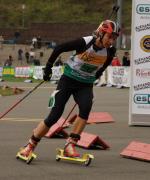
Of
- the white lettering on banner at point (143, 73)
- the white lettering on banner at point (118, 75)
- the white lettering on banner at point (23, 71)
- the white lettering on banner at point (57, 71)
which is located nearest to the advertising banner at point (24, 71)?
the white lettering on banner at point (23, 71)

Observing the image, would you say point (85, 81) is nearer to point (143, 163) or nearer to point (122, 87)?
point (143, 163)

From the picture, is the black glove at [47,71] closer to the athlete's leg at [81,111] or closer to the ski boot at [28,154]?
the athlete's leg at [81,111]

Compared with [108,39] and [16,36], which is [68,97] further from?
[16,36]

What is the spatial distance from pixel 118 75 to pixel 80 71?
2305 centimetres

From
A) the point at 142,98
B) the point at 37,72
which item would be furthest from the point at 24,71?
the point at 142,98

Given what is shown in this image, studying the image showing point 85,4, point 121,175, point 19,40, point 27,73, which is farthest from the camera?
point 85,4

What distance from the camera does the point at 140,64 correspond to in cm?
1395

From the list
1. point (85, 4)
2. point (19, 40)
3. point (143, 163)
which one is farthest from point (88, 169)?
point (85, 4)

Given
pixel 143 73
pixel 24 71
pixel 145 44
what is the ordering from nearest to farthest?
pixel 145 44, pixel 143 73, pixel 24 71

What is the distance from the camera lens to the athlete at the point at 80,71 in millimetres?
8984

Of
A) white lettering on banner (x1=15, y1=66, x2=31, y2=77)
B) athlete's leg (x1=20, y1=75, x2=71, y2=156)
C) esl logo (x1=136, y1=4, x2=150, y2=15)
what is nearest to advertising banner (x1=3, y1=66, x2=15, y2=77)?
white lettering on banner (x1=15, y1=66, x2=31, y2=77)

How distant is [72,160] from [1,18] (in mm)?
62277

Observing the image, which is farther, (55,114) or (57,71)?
(57,71)

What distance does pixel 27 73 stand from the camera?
41.6m
